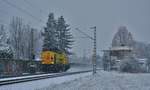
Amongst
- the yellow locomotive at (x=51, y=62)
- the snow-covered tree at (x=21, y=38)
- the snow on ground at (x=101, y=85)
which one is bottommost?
the snow on ground at (x=101, y=85)

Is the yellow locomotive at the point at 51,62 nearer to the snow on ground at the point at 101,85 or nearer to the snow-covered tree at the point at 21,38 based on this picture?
the snow on ground at the point at 101,85

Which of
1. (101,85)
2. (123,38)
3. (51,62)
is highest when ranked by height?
(123,38)

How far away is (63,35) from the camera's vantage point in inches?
3302

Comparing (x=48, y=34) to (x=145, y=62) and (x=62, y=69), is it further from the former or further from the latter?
(x=145, y=62)

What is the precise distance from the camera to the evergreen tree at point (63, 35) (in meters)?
82.8

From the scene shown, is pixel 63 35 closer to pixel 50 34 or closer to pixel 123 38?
pixel 50 34

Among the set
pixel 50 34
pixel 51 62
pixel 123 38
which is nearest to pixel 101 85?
pixel 51 62

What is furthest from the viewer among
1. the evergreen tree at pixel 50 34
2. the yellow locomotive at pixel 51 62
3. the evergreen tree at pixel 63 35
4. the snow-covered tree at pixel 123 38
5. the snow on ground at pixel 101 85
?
the snow-covered tree at pixel 123 38

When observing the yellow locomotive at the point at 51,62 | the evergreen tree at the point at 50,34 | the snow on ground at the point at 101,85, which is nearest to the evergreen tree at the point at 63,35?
the evergreen tree at the point at 50,34

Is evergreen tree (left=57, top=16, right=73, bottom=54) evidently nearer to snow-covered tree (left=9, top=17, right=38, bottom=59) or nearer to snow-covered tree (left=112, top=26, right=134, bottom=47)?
snow-covered tree (left=9, top=17, right=38, bottom=59)

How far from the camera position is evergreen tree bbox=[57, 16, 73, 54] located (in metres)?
82.8

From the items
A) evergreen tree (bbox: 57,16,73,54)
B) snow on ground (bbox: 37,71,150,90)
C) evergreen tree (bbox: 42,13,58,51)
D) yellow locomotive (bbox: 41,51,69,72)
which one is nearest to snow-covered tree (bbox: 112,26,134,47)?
evergreen tree (bbox: 57,16,73,54)

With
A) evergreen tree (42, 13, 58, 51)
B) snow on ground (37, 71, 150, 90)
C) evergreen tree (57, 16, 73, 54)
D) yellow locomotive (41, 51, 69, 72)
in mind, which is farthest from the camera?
evergreen tree (57, 16, 73, 54)

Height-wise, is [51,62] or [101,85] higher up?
[51,62]
